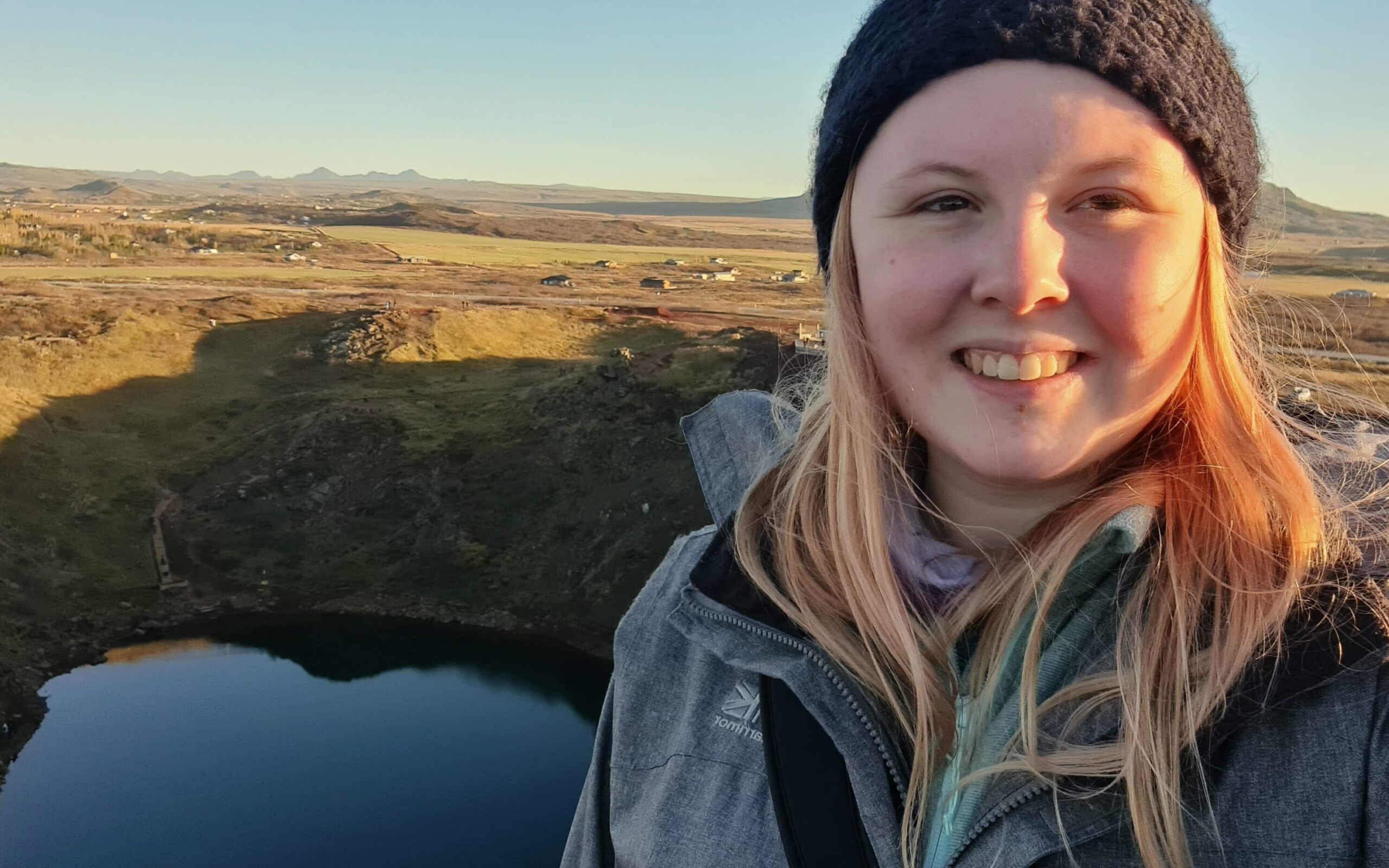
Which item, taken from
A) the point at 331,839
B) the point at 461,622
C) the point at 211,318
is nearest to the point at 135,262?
the point at 211,318

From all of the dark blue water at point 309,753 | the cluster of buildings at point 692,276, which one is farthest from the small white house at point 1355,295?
the dark blue water at point 309,753

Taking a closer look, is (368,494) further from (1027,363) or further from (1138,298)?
(1138,298)

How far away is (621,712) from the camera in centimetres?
206

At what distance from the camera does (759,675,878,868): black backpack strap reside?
158cm

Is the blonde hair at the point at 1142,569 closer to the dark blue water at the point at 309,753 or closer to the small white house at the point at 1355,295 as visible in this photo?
the dark blue water at the point at 309,753

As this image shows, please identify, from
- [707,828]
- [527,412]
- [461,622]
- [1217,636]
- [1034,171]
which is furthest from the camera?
[527,412]

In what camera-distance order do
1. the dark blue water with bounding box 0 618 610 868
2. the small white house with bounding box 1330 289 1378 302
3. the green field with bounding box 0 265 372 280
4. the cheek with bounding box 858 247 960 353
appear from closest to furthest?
the cheek with bounding box 858 247 960 353 < the dark blue water with bounding box 0 618 610 868 < the small white house with bounding box 1330 289 1378 302 < the green field with bounding box 0 265 372 280

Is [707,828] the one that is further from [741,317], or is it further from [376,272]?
[376,272]

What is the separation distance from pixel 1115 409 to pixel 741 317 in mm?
40360

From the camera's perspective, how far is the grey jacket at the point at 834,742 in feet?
4.07

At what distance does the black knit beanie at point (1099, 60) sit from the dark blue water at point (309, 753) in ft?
54.0

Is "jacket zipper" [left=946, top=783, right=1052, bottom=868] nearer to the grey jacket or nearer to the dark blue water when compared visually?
the grey jacket

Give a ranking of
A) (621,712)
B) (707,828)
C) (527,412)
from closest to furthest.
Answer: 1. (707,828)
2. (621,712)
3. (527,412)

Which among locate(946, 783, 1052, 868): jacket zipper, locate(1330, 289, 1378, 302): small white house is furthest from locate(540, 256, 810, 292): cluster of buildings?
locate(946, 783, 1052, 868): jacket zipper
